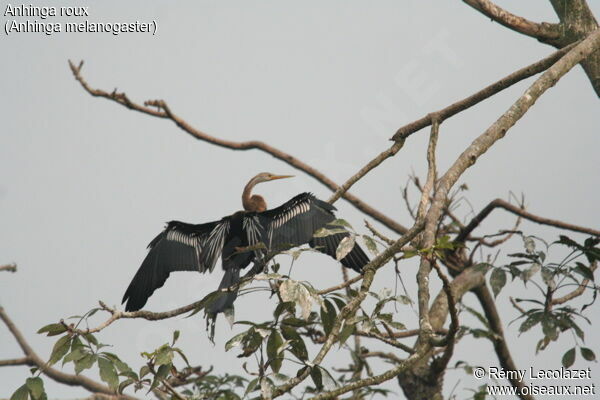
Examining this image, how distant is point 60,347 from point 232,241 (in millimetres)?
1511

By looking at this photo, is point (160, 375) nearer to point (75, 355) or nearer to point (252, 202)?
point (75, 355)

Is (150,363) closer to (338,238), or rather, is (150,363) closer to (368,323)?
(368,323)

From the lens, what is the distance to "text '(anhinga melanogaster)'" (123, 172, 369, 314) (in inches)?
Result: 157

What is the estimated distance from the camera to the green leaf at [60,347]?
9.45 feet

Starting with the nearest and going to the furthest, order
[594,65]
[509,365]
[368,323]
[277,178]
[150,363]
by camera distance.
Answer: [368,323] < [150,363] < [594,65] < [509,365] < [277,178]

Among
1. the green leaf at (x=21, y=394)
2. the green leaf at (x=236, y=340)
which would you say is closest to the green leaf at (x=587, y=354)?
the green leaf at (x=236, y=340)

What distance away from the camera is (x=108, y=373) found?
2865mm

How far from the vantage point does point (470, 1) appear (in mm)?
4402

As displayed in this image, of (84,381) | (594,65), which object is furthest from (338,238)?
(84,381)

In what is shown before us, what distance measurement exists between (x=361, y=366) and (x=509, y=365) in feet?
3.47

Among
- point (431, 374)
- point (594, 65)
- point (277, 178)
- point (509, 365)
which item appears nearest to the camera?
point (594, 65)

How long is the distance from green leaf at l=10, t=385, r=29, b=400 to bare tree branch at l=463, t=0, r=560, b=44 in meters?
3.11

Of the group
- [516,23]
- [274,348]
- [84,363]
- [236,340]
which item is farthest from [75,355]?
[516,23]

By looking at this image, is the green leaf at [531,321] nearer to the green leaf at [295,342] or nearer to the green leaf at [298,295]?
the green leaf at [295,342]
